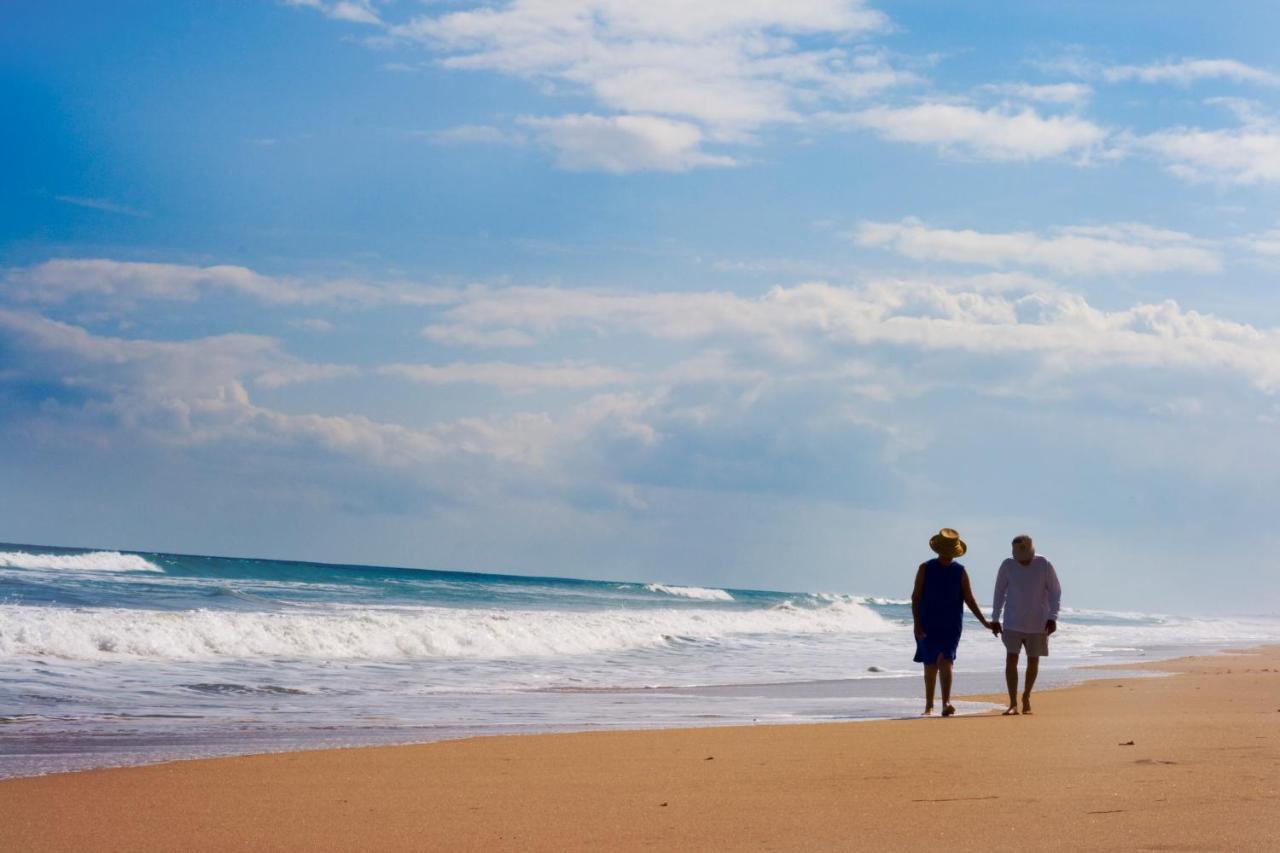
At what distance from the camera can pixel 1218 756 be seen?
244 inches

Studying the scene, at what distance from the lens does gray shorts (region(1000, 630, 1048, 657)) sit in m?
9.97

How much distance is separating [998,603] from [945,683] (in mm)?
865

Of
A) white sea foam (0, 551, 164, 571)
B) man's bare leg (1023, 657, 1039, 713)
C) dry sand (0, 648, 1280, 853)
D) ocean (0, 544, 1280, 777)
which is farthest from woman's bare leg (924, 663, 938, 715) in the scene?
white sea foam (0, 551, 164, 571)

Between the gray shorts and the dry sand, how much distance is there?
1.86 m

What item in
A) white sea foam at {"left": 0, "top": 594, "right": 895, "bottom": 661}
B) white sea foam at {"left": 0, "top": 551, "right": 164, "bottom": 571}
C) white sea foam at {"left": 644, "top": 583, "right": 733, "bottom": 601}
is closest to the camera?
white sea foam at {"left": 0, "top": 594, "right": 895, "bottom": 661}

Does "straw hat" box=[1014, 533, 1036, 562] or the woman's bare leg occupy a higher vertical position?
"straw hat" box=[1014, 533, 1036, 562]

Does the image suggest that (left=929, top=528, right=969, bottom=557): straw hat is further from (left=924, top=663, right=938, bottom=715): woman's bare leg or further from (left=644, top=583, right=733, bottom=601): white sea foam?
(left=644, top=583, right=733, bottom=601): white sea foam

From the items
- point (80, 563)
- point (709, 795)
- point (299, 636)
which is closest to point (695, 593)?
point (80, 563)

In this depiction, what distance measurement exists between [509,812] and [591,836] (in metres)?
0.68

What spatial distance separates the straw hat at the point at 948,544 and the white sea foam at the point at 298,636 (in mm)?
8857

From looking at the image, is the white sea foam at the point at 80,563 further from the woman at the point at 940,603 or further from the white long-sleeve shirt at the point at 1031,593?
the white long-sleeve shirt at the point at 1031,593

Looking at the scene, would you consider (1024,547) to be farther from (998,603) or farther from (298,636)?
(298,636)

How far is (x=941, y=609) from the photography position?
10047mm

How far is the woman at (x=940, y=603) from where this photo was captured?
32.9ft
